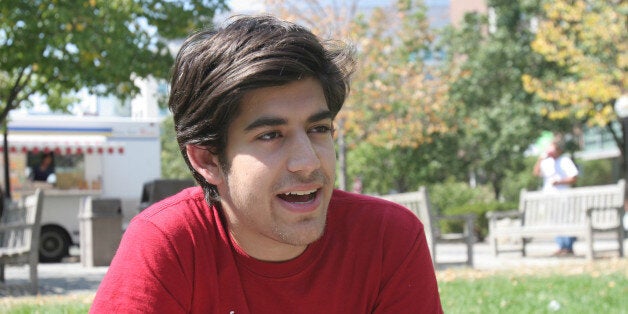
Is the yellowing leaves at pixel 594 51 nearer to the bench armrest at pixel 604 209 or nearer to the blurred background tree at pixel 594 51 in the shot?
the blurred background tree at pixel 594 51

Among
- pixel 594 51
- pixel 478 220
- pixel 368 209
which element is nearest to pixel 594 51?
pixel 594 51

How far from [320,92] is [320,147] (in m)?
0.15

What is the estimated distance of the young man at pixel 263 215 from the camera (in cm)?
207

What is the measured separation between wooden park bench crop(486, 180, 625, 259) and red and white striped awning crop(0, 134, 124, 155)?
810 cm

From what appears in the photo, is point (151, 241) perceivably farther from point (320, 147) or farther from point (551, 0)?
point (551, 0)

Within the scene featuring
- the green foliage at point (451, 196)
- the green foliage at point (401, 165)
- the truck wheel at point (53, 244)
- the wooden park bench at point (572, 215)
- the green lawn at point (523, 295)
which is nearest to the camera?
the green lawn at point (523, 295)

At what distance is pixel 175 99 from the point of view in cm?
225

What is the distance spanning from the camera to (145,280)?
2.08 m

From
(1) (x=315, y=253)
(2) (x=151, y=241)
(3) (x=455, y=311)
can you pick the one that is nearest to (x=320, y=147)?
(1) (x=315, y=253)

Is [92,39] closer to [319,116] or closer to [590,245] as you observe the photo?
[590,245]

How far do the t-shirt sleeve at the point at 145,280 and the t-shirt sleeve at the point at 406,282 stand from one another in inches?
21.9

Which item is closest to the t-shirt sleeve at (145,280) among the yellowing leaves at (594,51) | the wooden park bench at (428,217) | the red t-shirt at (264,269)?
the red t-shirt at (264,269)

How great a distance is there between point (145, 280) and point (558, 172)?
10989mm

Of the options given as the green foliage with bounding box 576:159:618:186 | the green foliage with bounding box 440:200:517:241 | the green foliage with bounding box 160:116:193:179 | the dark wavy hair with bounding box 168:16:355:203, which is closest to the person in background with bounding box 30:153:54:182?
the green foliage with bounding box 440:200:517:241
